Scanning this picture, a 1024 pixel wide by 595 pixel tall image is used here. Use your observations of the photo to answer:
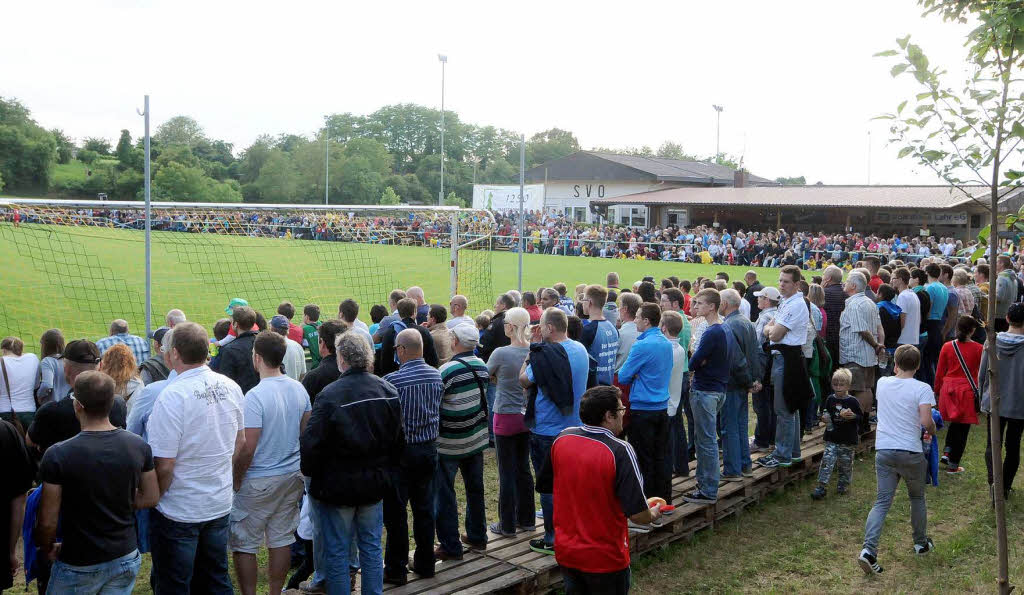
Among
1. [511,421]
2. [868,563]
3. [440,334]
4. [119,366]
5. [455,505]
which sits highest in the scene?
[440,334]

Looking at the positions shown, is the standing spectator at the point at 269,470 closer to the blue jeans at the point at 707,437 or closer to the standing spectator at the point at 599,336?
the standing spectator at the point at 599,336

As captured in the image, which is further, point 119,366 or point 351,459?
point 119,366

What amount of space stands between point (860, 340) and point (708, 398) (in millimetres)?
3094

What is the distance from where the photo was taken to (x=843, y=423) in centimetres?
779

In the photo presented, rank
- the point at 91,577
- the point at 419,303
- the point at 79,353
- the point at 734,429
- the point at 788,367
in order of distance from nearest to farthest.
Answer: the point at 91,577 < the point at 79,353 < the point at 734,429 < the point at 788,367 < the point at 419,303

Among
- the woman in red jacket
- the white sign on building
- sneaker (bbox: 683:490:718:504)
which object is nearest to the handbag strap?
the woman in red jacket

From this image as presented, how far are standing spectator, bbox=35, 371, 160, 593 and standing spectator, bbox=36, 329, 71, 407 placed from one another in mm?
2973

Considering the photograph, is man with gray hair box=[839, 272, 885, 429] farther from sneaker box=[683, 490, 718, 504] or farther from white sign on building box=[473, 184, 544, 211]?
white sign on building box=[473, 184, 544, 211]

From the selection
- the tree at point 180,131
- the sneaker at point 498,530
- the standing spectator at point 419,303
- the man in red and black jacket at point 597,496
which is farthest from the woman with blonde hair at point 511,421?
the tree at point 180,131

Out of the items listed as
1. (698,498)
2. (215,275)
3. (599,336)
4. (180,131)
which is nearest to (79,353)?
(599,336)

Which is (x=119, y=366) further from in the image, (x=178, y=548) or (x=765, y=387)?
(x=765, y=387)

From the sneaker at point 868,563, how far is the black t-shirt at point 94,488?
517 cm

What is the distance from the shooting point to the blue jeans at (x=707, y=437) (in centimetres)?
693

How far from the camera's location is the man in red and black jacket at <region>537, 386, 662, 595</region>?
408 cm
